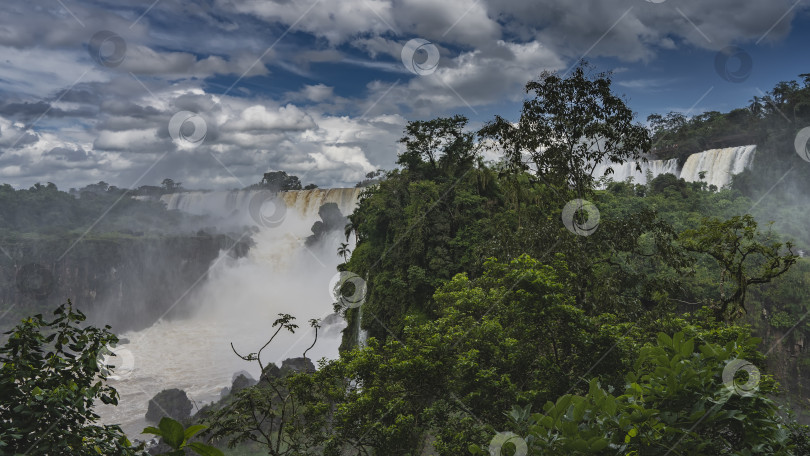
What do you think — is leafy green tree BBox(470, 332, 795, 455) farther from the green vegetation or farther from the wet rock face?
the wet rock face

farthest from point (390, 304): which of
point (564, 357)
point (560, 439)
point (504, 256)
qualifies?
point (560, 439)

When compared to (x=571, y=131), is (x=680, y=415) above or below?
below

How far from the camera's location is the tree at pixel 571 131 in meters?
9.71

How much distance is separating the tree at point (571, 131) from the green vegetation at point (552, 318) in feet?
0.10

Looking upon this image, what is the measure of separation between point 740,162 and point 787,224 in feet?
16.4

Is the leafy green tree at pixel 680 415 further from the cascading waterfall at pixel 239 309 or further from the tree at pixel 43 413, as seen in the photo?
the cascading waterfall at pixel 239 309

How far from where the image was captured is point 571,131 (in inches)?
392

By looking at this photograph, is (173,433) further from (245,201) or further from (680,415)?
(245,201)

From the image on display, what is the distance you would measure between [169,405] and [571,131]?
25.3 metres

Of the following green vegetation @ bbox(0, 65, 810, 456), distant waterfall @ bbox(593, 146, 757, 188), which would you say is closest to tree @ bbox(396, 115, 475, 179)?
green vegetation @ bbox(0, 65, 810, 456)

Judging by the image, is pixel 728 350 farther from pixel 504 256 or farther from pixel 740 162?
pixel 740 162

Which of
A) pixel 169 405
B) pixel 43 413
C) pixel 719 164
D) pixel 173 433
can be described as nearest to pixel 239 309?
pixel 169 405

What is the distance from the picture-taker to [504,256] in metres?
10.9

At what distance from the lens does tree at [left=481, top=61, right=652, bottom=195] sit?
971 cm
